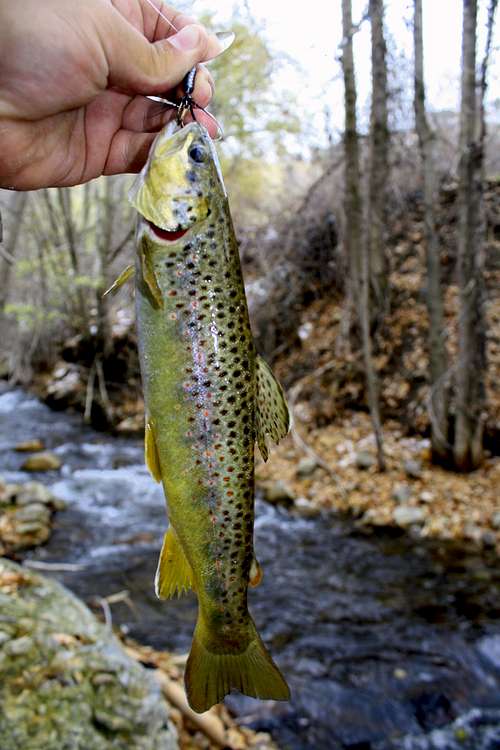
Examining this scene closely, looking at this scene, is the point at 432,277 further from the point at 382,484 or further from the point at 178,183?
the point at 178,183

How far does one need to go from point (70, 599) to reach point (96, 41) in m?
4.34

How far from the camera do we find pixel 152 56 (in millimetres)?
2070

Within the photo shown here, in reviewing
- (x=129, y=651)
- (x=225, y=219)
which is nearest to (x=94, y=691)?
(x=129, y=651)

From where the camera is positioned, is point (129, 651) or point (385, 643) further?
point (385, 643)

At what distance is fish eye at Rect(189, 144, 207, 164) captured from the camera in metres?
1.86

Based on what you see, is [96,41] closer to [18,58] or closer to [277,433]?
[18,58]

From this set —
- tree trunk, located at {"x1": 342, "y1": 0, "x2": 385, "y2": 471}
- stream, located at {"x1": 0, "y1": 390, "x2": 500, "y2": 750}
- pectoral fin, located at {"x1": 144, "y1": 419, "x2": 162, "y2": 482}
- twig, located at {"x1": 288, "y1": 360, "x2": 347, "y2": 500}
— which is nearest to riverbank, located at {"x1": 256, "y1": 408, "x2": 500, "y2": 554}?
twig, located at {"x1": 288, "y1": 360, "x2": 347, "y2": 500}

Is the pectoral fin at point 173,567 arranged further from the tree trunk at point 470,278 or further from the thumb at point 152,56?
the tree trunk at point 470,278

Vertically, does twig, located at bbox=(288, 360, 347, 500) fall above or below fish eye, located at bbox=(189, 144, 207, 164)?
below

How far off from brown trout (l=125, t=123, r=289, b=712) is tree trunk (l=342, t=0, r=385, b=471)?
7.33 meters

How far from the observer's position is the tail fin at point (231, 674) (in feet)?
6.71

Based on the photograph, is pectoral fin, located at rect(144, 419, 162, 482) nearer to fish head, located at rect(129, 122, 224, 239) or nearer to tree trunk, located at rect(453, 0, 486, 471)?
fish head, located at rect(129, 122, 224, 239)

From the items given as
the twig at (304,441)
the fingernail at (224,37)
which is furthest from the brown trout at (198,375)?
the twig at (304,441)

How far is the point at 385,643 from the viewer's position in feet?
20.4
